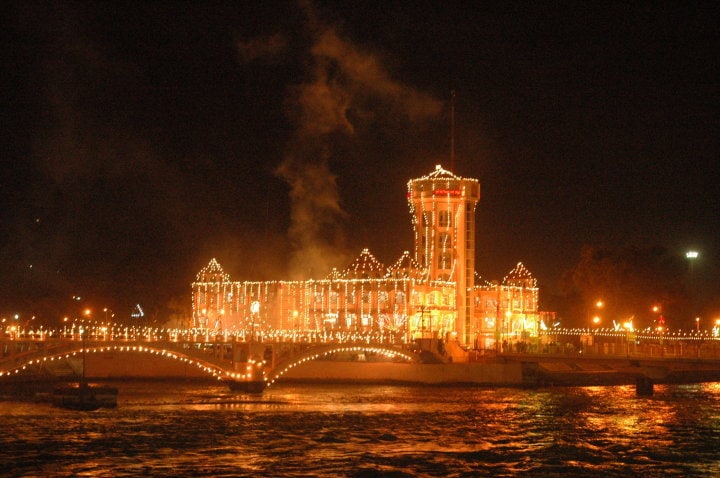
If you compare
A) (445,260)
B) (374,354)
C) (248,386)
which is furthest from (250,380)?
(445,260)

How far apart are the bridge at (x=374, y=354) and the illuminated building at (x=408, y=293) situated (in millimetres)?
3989

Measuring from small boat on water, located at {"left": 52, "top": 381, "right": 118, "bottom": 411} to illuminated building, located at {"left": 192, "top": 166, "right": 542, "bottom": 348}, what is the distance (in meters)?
38.8

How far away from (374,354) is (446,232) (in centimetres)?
2188

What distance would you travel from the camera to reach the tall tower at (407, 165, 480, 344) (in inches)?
4751

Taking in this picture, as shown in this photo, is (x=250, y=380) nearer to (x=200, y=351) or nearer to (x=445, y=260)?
(x=200, y=351)

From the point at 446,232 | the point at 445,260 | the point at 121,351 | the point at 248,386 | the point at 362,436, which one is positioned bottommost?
the point at 362,436

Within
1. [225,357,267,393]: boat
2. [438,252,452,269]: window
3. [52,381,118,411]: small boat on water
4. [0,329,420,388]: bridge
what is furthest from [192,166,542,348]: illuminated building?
[52,381,118,411]: small boat on water

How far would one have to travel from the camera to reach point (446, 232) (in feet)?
399

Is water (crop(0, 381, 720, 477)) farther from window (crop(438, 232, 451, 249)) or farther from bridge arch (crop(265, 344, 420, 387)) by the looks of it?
window (crop(438, 232, 451, 249))

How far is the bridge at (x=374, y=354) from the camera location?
78.5 metres

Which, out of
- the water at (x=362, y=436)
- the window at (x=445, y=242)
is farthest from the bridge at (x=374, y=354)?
the window at (x=445, y=242)

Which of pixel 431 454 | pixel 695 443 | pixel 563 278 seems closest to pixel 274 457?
pixel 431 454

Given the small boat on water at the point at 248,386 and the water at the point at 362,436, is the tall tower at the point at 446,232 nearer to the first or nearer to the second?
the water at the point at 362,436

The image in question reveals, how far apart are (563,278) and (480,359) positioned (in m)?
32.2
